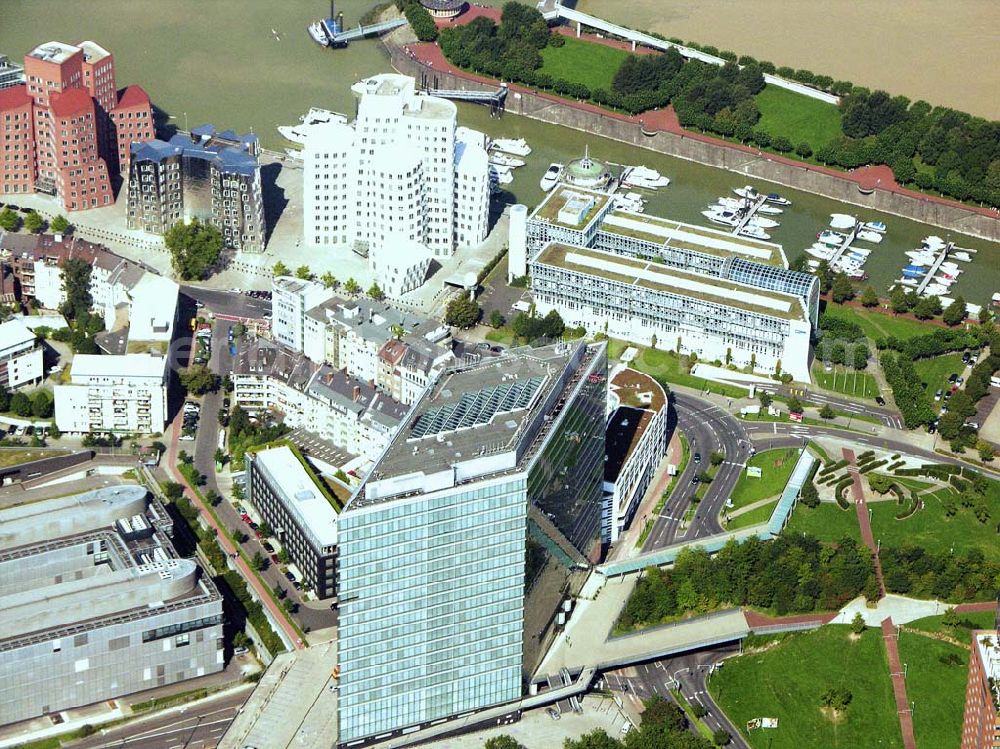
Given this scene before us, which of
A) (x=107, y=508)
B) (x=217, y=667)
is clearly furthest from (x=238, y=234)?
(x=217, y=667)

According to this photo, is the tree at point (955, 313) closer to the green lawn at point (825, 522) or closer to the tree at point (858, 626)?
the green lawn at point (825, 522)

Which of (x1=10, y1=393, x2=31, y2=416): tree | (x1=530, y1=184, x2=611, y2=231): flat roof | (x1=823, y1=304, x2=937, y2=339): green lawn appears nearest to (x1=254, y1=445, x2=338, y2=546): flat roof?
(x1=10, y1=393, x2=31, y2=416): tree

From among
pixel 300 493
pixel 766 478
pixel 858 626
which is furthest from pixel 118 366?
pixel 858 626

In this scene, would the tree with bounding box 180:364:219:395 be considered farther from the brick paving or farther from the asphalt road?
the brick paving

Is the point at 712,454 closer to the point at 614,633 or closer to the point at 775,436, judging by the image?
the point at 775,436

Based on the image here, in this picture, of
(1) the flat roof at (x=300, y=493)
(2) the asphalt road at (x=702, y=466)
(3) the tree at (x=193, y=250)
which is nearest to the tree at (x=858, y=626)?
(2) the asphalt road at (x=702, y=466)

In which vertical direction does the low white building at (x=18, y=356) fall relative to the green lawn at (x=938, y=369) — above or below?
below
